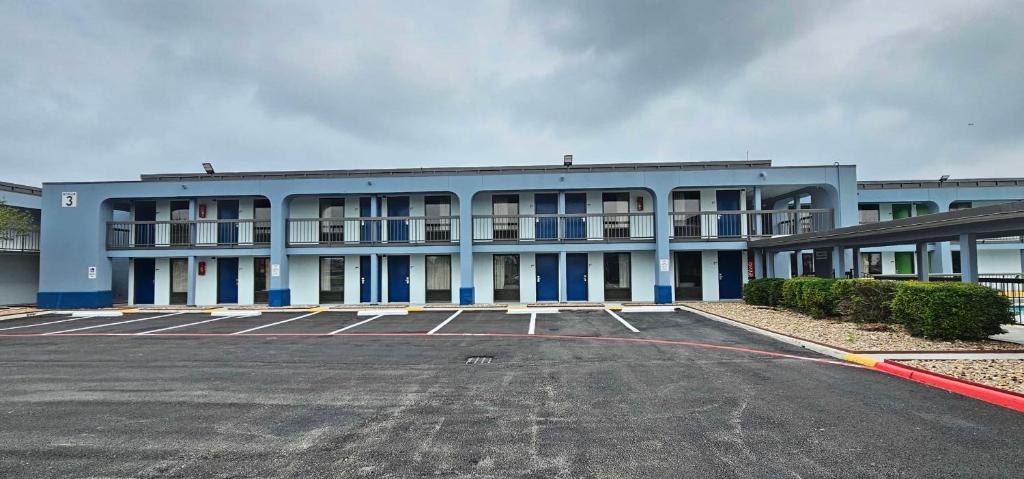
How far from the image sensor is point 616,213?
1919cm

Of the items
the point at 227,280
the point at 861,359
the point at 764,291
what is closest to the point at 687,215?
the point at 764,291

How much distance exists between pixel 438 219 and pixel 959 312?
16658 mm

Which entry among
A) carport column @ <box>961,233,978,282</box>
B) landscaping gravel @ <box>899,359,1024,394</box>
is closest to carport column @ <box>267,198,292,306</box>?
landscaping gravel @ <box>899,359,1024,394</box>

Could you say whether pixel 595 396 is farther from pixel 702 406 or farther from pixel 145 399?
pixel 145 399

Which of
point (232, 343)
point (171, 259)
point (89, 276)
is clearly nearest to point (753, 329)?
point (232, 343)

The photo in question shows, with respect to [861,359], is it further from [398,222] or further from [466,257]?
[398,222]

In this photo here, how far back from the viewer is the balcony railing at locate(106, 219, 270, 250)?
65.5 feet

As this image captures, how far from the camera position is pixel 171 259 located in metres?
20.7

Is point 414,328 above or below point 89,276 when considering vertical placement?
below

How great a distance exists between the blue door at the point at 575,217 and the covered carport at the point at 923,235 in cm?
685

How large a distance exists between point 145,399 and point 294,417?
243 cm

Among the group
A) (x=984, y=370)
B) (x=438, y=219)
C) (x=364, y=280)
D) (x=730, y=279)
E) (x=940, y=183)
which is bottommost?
(x=984, y=370)

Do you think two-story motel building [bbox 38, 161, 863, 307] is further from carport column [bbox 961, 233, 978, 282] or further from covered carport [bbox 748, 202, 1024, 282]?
carport column [bbox 961, 233, 978, 282]

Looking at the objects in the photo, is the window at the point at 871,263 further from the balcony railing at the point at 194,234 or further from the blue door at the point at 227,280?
the blue door at the point at 227,280
